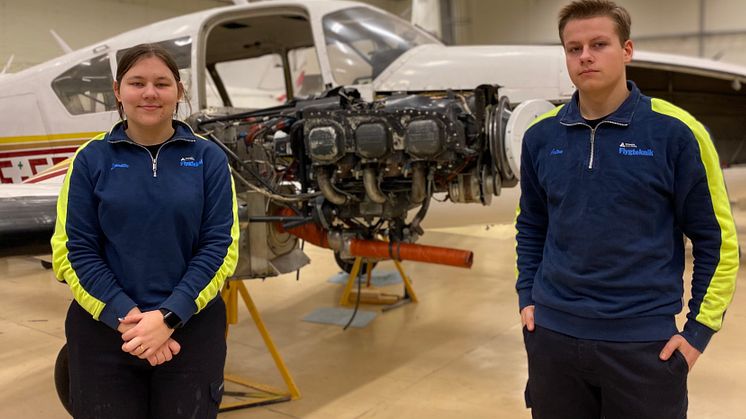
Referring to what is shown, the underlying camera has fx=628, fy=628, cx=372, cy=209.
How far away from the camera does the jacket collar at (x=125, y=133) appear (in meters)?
1.91

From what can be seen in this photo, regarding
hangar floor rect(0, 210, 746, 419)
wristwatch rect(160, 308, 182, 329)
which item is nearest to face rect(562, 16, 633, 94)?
wristwatch rect(160, 308, 182, 329)

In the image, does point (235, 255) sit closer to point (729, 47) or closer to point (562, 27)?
point (562, 27)

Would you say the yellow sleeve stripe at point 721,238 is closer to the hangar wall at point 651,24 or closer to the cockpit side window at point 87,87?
the cockpit side window at point 87,87

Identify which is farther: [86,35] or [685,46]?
[685,46]

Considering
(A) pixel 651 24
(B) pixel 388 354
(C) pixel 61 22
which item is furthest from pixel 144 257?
(A) pixel 651 24

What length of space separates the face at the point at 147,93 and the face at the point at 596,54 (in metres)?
1.19

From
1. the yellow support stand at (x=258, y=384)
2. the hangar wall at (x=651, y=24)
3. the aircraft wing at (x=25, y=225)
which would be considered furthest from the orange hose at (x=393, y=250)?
the hangar wall at (x=651, y=24)

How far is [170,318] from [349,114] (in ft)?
6.23

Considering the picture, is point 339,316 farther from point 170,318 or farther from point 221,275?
point 170,318

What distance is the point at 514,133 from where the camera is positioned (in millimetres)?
3209

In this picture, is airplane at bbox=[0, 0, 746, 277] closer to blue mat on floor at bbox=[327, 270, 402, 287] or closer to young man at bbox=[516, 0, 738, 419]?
young man at bbox=[516, 0, 738, 419]

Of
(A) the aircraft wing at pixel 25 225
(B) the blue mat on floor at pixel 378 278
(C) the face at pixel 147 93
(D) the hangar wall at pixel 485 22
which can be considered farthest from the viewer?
(D) the hangar wall at pixel 485 22

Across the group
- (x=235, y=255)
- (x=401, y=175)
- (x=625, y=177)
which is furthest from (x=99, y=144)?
(x=401, y=175)

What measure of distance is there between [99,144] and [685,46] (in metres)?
17.0
